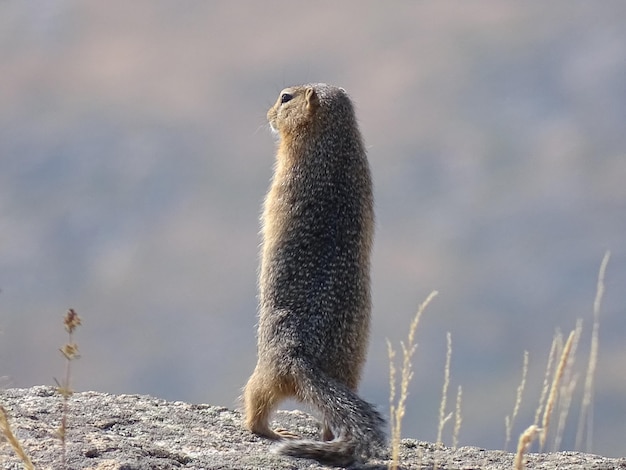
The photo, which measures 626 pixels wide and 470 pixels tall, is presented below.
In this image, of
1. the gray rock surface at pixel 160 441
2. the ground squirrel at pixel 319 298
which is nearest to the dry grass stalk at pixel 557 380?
the gray rock surface at pixel 160 441

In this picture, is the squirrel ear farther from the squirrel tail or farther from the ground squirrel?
the squirrel tail

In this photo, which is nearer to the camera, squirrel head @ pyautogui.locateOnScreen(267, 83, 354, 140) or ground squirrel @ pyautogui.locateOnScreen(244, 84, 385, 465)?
ground squirrel @ pyautogui.locateOnScreen(244, 84, 385, 465)

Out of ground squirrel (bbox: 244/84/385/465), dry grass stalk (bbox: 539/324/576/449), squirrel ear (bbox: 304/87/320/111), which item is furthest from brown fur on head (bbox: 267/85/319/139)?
dry grass stalk (bbox: 539/324/576/449)

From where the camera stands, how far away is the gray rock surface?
5824mm

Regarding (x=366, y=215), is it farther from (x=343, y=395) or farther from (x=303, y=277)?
(x=343, y=395)

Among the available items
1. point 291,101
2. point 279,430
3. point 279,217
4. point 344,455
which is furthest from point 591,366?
point 291,101

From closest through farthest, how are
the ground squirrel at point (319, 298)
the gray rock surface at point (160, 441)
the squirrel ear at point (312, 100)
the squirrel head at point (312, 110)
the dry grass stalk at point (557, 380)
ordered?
1. the dry grass stalk at point (557, 380)
2. the gray rock surface at point (160, 441)
3. the ground squirrel at point (319, 298)
4. the squirrel head at point (312, 110)
5. the squirrel ear at point (312, 100)

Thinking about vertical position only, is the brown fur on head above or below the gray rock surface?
above

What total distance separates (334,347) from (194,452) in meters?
1.46

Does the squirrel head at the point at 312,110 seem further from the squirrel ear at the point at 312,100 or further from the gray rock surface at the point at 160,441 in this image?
the gray rock surface at the point at 160,441

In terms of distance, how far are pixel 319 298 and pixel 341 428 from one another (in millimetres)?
1306

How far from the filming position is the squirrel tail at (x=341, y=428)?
20.4 ft

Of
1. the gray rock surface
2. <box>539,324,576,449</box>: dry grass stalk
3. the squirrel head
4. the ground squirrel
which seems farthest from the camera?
the squirrel head

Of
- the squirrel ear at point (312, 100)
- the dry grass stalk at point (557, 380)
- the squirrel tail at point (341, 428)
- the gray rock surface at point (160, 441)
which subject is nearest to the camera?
the dry grass stalk at point (557, 380)
